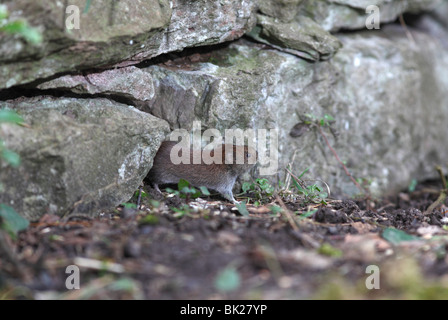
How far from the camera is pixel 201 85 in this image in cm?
449

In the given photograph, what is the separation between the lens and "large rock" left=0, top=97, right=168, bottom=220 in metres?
3.25

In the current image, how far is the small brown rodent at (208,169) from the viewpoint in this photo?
4535mm

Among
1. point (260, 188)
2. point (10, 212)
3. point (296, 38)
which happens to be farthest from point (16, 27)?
point (296, 38)

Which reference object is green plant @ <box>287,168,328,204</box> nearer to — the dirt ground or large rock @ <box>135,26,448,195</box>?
large rock @ <box>135,26,448,195</box>

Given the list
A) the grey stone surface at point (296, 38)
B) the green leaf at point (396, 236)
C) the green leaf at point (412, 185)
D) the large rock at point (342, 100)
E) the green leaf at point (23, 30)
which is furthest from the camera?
the green leaf at point (412, 185)

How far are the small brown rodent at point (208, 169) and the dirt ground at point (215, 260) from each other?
3.65ft

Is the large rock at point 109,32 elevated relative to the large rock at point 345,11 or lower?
lower

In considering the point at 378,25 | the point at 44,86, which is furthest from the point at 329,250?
the point at 378,25

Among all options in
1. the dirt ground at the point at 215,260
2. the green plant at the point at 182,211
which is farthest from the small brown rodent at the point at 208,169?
the dirt ground at the point at 215,260

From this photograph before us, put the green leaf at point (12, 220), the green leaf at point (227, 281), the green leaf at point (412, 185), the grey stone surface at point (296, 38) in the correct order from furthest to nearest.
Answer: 1. the green leaf at point (412, 185)
2. the grey stone surface at point (296, 38)
3. the green leaf at point (12, 220)
4. the green leaf at point (227, 281)

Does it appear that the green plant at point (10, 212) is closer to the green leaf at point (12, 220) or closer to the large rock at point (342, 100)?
the green leaf at point (12, 220)

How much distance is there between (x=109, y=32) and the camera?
353 cm

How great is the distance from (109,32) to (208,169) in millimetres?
1742

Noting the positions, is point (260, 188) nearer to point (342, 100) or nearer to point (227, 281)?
point (342, 100)
